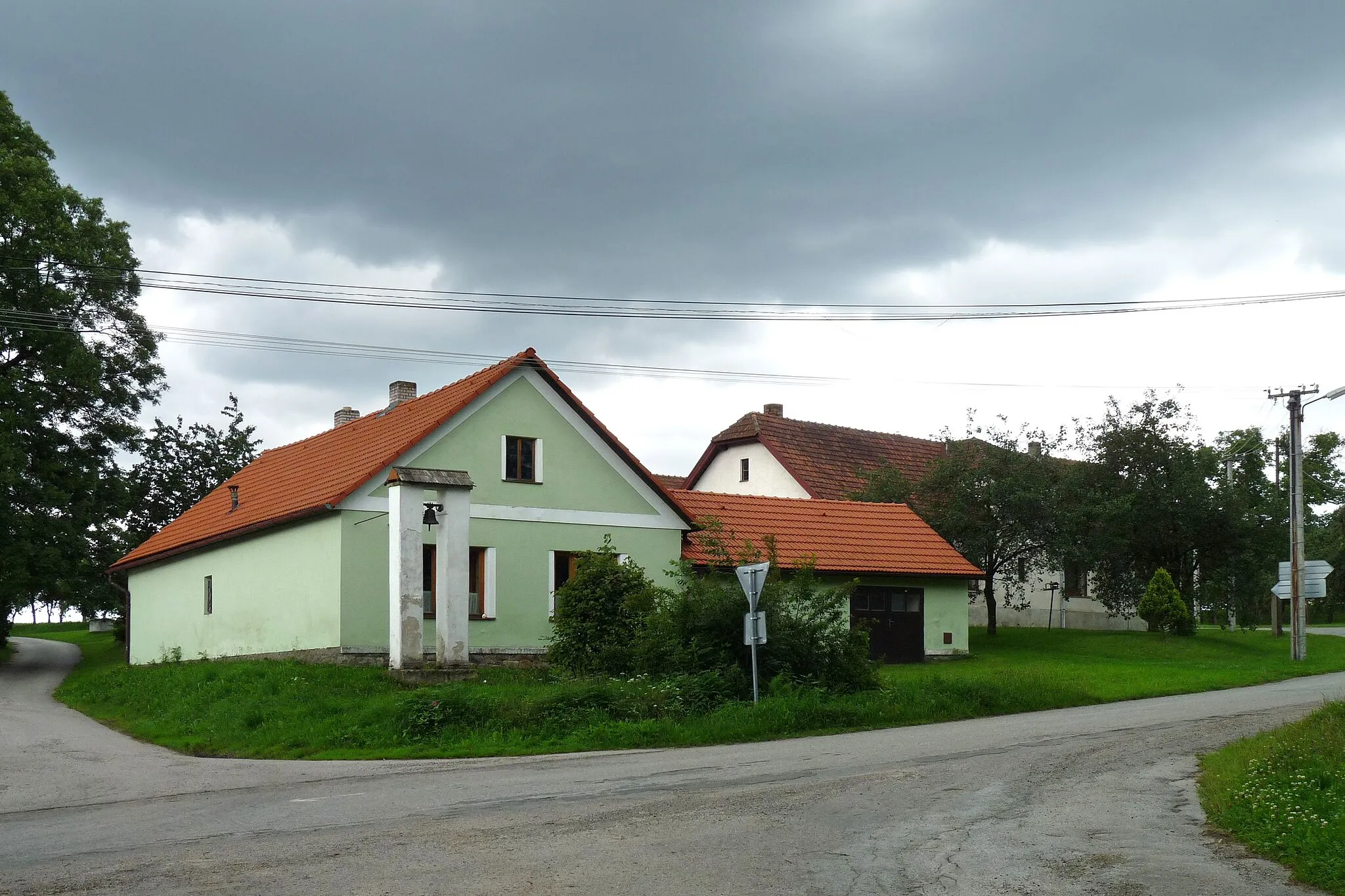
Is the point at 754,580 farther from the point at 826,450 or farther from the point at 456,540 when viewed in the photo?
the point at 826,450

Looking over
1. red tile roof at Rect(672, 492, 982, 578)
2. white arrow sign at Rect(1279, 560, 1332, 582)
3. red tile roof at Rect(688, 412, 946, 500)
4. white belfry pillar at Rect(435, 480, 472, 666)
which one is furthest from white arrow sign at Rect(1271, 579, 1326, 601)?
white belfry pillar at Rect(435, 480, 472, 666)

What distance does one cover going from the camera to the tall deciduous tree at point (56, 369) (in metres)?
34.4

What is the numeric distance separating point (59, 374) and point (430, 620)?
15860 millimetres

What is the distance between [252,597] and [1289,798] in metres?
24.0

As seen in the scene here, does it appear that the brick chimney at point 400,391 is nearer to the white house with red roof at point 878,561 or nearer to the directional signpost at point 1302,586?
the white house with red roof at point 878,561

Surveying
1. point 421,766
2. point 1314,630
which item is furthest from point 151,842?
point 1314,630

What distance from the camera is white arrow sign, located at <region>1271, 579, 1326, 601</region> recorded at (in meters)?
31.2

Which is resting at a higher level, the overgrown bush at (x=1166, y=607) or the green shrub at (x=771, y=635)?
the green shrub at (x=771, y=635)

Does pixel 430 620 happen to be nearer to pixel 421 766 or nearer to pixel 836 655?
pixel 836 655

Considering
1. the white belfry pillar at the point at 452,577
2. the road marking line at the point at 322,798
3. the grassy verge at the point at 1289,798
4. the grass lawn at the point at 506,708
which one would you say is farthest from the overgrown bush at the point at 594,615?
the grassy verge at the point at 1289,798

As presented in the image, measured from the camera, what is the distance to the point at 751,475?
1879 inches

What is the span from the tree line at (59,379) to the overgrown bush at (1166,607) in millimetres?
30827

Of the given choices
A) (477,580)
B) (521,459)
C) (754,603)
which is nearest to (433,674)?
(477,580)

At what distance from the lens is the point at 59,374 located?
35.3 meters
